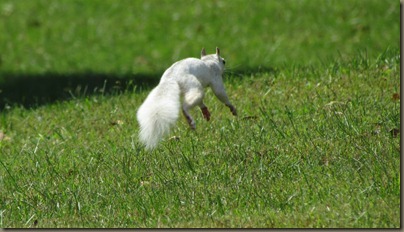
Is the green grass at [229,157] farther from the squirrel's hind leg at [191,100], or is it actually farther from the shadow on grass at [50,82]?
the squirrel's hind leg at [191,100]

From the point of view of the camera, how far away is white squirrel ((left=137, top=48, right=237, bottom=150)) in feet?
20.3

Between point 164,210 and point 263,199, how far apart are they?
0.62 m

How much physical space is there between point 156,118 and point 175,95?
1.58ft

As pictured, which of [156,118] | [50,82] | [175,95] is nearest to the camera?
[156,118]

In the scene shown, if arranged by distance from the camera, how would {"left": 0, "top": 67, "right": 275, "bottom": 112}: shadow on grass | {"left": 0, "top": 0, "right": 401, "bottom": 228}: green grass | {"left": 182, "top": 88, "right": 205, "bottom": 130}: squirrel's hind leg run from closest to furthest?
{"left": 0, "top": 0, "right": 401, "bottom": 228}: green grass < {"left": 182, "top": 88, "right": 205, "bottom": 130}: squirrel's hind leg < {"left": 0, "top": 67, "right": 275, "bottom": 112}: shadow on grass

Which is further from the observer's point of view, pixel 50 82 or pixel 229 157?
pixel 50 82

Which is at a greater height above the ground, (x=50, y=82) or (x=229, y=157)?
(x=229, y=157)

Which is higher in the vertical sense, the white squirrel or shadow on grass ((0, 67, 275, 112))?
the white squirrel

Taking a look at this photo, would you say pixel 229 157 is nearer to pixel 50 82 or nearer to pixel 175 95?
pixel 175 95

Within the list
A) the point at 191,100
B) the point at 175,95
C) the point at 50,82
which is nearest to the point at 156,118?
the point at 175,95

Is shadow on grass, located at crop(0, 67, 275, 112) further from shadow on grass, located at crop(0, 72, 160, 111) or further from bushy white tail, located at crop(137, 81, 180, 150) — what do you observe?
bushy white tail, located at crop(137, 81, 180, 150)

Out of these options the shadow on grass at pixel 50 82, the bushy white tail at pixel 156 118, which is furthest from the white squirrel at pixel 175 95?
the shadow on grass at pixel 50 82

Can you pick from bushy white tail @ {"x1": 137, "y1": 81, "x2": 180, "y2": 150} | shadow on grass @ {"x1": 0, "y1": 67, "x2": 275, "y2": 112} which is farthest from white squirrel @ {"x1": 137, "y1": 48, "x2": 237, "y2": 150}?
shadow on grass @ {"x1": 0, "y1": 67, "x2": 275, "y2": 112}

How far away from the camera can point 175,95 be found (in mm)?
6625
